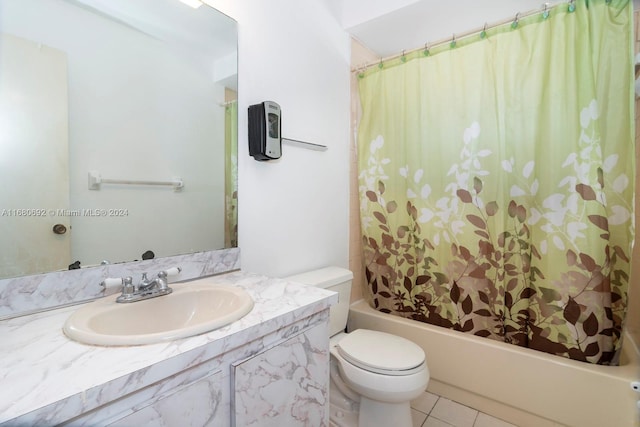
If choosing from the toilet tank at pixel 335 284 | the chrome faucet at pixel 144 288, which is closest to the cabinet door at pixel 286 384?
the chrome faucet at pixel 144 288

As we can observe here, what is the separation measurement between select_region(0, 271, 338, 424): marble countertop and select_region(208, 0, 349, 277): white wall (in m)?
0.68

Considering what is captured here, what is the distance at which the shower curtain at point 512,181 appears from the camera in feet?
4.44

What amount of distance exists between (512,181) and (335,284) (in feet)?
3.40

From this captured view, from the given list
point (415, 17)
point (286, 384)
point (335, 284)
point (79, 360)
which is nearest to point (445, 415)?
point (335, 284)

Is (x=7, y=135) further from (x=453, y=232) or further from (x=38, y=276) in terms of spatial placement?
(x=453, y=232)

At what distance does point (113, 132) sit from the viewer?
1064 mm

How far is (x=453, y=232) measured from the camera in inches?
68.6

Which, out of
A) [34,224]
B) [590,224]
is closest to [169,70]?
[34,224]

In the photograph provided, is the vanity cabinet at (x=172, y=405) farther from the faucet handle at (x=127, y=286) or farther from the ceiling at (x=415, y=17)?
the ceiling at (x=415, y=17)

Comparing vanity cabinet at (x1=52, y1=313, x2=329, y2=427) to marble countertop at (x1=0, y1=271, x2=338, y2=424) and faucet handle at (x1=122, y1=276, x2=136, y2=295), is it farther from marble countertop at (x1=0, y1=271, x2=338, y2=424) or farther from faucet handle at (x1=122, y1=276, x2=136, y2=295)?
faucet handle at (x1=122, y1=276, x2=136, y2=295)

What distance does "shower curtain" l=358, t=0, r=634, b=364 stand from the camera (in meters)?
1.35

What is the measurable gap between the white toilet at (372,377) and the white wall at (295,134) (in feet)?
0.85

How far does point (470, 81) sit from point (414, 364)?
57.0 inches

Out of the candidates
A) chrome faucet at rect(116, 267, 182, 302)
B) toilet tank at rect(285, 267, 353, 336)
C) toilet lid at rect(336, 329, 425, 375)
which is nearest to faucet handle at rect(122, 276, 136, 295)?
chrome faucet at rect(116, 267, 182, 302)
